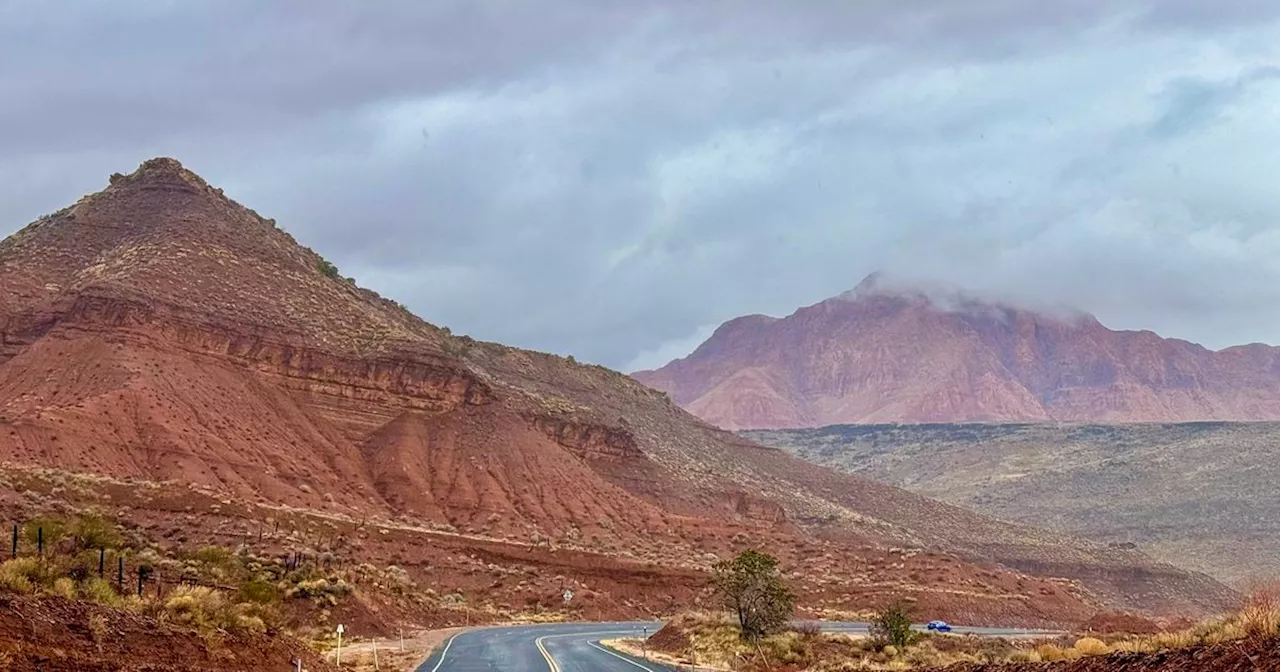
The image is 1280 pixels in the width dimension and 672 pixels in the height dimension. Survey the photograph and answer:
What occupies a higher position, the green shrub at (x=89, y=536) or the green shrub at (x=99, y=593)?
the green shrub at (x=89, y=536)

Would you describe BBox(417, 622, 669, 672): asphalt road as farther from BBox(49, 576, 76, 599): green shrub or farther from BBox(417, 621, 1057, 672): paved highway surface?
BBox(49, 576, 76, 599): green shrub

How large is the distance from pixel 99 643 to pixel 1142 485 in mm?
155460

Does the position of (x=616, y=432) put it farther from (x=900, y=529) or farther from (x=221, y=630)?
(x=221, y=630)

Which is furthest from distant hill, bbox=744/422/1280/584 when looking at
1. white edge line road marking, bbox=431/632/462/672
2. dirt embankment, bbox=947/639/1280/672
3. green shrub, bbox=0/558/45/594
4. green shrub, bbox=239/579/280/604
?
green shrub, bbox=0/558/45/594

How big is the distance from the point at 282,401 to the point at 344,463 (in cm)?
711

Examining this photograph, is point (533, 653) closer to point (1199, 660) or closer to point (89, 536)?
point (89, 536)

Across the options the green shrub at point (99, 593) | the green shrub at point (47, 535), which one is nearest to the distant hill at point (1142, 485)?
the green shrub at point (47, 535)

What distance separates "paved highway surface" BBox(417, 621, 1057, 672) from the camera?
3106 centimetres

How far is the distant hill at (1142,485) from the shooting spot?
128 m

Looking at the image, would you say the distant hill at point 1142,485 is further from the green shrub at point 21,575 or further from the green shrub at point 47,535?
the green shrub at point 21,575

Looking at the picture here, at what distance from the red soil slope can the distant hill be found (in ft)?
61.9

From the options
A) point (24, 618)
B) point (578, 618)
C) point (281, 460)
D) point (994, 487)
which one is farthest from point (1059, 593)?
point (994, 487)

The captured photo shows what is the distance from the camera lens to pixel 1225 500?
138m

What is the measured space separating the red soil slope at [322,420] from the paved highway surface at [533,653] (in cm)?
2380
